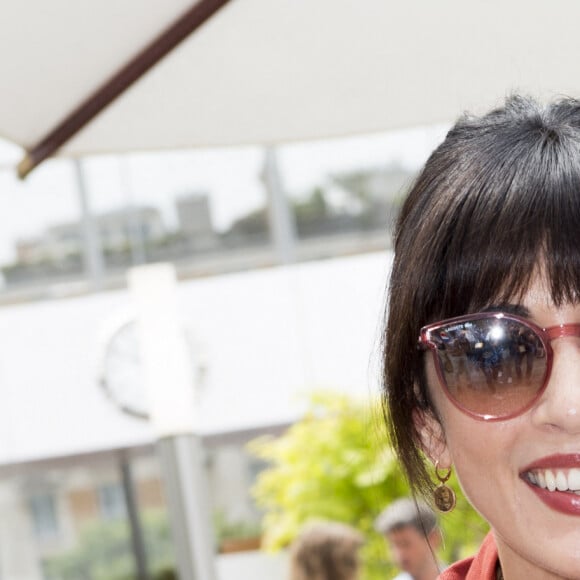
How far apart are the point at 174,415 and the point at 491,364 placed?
337 cm

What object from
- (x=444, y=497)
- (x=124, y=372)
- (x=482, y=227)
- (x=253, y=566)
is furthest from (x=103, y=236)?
(x=482, y=227)

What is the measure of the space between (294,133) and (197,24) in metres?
0.27

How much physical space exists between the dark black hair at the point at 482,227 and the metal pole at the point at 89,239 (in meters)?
9.99

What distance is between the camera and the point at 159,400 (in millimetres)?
4461

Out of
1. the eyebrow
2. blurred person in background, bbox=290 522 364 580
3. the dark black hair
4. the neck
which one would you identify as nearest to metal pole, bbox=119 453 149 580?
blurred person in background, bbox=290 522 364 580

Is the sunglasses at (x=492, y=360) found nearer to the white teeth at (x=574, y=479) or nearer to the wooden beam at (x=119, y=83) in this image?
the white teeth at (x=574, y=479)

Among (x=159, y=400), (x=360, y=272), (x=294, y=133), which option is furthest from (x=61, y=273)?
(x=294, y=133)

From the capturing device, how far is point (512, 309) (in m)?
1.04

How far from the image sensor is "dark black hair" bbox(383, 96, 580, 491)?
104 cm

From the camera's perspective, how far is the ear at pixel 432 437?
45.3 inches

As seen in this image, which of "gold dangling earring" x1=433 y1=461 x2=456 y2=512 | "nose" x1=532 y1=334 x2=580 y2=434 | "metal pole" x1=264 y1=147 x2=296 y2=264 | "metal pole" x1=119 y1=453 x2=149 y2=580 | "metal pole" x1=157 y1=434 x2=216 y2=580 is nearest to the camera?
"nose" x1=532 y1=334 x2=580 y2=434

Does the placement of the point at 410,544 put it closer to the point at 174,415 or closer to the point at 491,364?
the point at 174,415

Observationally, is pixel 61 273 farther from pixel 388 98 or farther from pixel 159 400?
pixel 388 98

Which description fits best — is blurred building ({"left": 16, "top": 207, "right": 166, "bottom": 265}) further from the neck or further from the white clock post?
the neck
